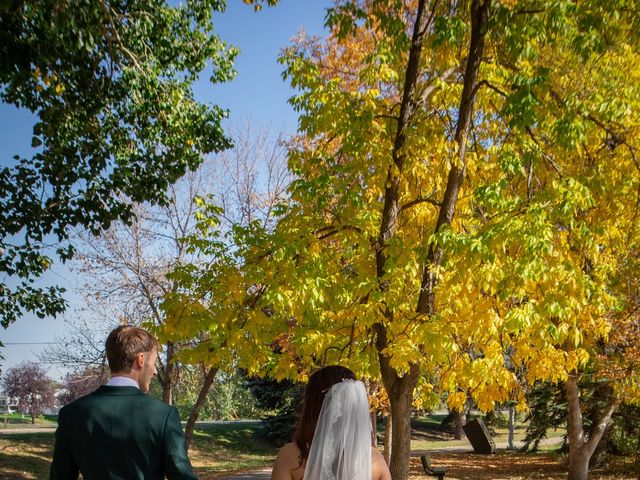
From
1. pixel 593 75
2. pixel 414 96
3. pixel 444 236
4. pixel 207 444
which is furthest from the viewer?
pixel 207 444

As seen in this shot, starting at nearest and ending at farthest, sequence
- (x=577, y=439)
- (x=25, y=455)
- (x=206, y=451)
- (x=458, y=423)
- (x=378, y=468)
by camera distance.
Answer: (x=378, y=468), (x=577, y=439), (x=25, y=455), (x=206, y=451), (x=458, y=423)

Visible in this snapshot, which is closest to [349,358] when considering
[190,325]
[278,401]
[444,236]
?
[190,325]

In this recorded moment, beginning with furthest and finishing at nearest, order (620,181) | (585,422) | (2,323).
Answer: (585,422), (2,323), (620,181)

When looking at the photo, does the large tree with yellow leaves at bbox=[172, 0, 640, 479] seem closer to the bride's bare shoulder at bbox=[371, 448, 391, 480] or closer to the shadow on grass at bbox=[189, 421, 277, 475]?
the bride's bare shoulder at bbox=[371, 448, 391, 480]

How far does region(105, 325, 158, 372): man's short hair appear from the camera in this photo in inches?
115

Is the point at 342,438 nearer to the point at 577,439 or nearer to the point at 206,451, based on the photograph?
the point at 577,439

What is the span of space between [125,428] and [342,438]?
47.1 inches

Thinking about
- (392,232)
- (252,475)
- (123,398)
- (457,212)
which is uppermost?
(457,212)

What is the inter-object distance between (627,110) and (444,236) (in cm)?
259

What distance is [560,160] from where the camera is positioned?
1000 cm

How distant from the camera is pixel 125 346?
2.92 m

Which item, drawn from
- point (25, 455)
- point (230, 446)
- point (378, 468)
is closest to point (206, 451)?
point (230, 446)

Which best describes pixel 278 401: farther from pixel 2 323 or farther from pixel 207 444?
pixel 2 323

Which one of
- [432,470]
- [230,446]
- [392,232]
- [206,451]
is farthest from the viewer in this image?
[230,446]
